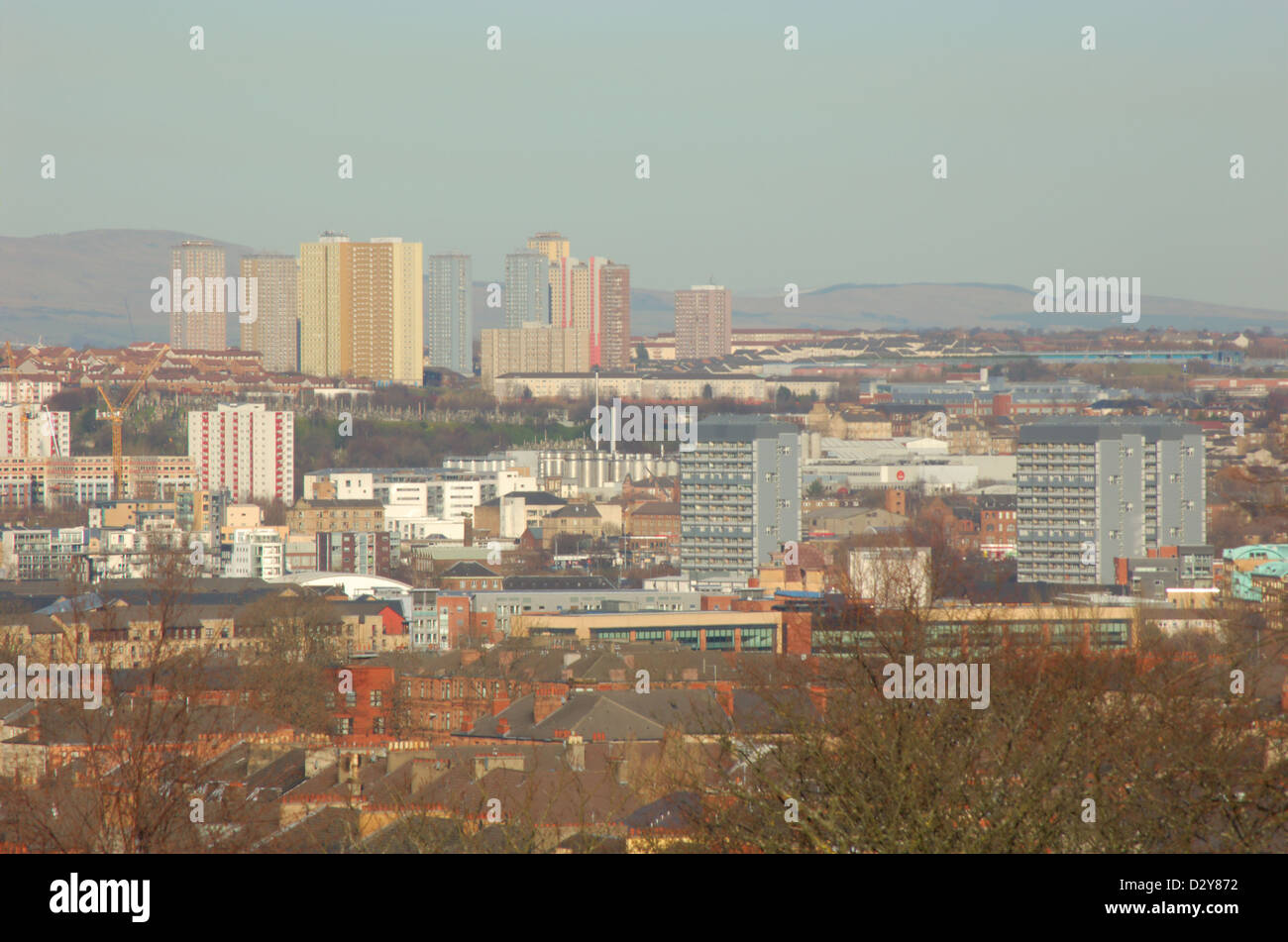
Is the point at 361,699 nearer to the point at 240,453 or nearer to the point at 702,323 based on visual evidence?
the point at 240,453

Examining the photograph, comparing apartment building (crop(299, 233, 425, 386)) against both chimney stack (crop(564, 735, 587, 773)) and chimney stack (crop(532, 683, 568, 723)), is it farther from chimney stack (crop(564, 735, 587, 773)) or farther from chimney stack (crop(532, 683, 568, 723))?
chimney stack (crop(564, 735, 587, 773))

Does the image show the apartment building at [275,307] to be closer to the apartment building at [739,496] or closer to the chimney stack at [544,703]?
the apartment building at [739,496]

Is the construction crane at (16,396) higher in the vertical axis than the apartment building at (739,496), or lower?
higher

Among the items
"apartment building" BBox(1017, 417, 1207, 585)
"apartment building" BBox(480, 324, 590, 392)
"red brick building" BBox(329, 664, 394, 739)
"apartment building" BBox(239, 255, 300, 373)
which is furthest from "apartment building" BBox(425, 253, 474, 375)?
"red brick building" BBox(329, 664, 394, 739)

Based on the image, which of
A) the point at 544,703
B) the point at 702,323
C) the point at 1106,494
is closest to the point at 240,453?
the point at 1106,494

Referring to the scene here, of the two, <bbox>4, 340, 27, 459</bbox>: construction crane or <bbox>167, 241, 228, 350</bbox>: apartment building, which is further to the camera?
<bbox>167, 241, 228, 350</bbox>: apartment building

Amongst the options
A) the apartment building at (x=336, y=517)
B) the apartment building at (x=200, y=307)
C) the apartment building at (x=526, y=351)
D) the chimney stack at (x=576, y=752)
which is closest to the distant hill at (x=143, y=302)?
the apartment building at (x=200, y=307)

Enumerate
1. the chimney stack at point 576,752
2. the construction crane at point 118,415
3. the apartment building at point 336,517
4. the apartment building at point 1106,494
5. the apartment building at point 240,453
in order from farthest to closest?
the apartment building at point 240,453 < the construction crane at point 118,415 < the apartment building at point 336,517 < the apartment building at point 1106,494 < the chimney stack at point 576,752
